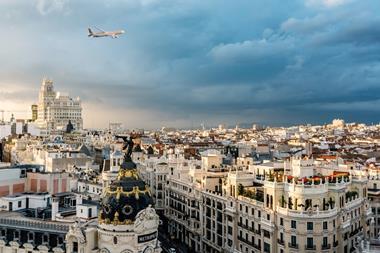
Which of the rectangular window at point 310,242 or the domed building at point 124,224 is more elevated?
the domed building at point 124,224

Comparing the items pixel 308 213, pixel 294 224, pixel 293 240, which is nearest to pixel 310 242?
pixel 293 240

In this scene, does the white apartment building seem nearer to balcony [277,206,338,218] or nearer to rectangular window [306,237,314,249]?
balcony [277,206,338,218]

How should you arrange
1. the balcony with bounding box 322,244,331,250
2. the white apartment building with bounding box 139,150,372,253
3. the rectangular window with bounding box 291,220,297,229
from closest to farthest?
the balcony with bounding box 322,244,331,250, the white apartment building with bounding box 139,150,372,253, the rectangular window with bounding box 291,220,297,229

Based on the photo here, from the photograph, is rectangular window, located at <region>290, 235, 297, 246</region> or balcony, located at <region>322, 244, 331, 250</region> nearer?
balcony, located at <region>322, 244, 331, 250</region>

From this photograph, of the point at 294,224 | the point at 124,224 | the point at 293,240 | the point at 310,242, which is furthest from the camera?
the point at 293,240

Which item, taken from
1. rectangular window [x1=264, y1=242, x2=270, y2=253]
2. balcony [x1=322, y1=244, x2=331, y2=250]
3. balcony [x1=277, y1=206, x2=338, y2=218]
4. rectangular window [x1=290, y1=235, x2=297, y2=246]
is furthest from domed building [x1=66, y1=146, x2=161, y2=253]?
balcony [x1=322, y1=244, x2=331, y2=250]

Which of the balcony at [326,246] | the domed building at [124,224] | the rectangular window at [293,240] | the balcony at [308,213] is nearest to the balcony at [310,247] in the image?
the balcony at [326,246]

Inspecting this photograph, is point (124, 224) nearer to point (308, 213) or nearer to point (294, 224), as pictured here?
point (294, 224)

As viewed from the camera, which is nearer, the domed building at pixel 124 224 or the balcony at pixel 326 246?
the domed building at pixel 124 224

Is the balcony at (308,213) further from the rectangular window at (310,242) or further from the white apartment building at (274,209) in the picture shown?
the rectangular window at (310,242)
